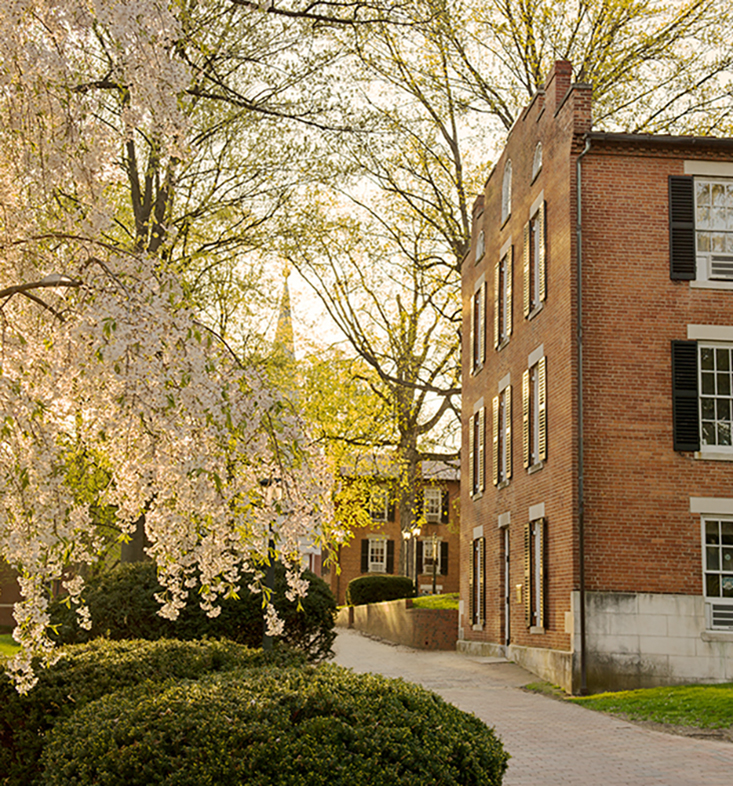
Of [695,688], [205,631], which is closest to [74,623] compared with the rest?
[205,631]

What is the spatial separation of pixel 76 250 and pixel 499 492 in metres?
17.9

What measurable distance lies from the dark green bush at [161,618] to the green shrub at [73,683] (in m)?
3.91

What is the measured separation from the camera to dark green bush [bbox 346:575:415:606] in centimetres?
3934

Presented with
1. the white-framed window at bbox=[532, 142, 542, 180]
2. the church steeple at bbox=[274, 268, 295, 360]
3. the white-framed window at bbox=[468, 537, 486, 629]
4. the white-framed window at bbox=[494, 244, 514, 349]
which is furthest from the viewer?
the church steeple at bbox=[274, 268, 295, 360]

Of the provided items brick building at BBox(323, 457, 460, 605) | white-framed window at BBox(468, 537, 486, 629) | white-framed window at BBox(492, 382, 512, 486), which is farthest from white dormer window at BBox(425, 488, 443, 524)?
white-framed window at BBox(492, 382, 512, 486)

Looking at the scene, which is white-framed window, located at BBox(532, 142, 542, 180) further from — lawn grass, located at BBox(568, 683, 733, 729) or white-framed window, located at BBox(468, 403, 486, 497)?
lawn grass, located at BBox(568, 683, 733, 729)

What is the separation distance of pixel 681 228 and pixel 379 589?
2601 cm

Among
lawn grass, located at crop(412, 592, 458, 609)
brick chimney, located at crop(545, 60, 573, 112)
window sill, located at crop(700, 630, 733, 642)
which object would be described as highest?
brick chimney, located at crop(545, 60, 573, 112)

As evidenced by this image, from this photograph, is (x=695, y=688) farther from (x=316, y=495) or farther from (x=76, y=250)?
(x=76, y=250)

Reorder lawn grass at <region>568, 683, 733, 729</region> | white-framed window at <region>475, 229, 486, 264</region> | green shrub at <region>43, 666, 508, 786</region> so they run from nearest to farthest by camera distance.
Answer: green shrub at <region>43, 666, 508, 786</region> < lawn grass at <region>568, 683, 733, 729</region> < white-framed window at <region>475, 229, 486, 264</region>

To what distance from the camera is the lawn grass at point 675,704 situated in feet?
40.4

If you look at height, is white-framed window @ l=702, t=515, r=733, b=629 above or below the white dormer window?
below

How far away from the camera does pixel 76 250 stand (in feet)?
21.9

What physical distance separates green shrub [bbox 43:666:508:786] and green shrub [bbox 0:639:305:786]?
116cm
